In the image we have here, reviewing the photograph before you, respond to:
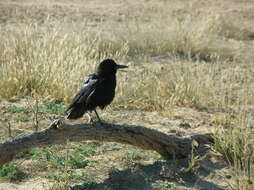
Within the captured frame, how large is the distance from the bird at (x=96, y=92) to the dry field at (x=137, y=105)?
54cm

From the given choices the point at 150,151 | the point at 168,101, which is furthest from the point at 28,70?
the point at 150,151

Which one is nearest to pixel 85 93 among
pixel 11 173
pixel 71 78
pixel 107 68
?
pixel 107 68

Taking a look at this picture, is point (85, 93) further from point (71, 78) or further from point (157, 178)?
point (71, 78)

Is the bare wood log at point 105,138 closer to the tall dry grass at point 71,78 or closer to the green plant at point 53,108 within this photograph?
the tall dry grass at point 71,78

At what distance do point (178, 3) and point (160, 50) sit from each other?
28.0 ft

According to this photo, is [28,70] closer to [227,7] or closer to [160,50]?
[160,50]

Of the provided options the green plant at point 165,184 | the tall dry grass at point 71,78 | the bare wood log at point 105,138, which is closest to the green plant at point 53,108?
the tall dry grass at point 71,78

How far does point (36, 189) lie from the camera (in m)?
5.59

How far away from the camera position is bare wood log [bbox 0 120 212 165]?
543cm

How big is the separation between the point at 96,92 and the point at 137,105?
245 cm

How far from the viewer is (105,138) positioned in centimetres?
609

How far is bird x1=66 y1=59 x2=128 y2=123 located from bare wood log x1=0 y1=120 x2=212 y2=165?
0.28m

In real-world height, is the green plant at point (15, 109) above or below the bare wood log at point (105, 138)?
below

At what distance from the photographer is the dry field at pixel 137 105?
5.98 metres
